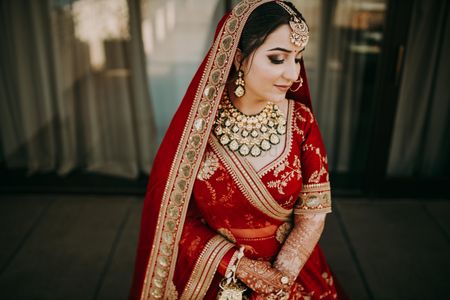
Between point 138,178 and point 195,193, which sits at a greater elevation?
point 195,193

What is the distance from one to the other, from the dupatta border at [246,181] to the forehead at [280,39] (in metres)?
0.35

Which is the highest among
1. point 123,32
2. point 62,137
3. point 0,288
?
point 123,32

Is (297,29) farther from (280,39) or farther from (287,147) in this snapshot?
(287,147)

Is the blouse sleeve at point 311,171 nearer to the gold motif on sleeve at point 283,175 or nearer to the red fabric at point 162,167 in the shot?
the gold motif on sleeve at point 283,175

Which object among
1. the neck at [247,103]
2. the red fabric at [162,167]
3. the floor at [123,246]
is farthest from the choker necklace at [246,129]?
the floor at [123,246]

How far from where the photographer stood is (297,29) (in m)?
1.29

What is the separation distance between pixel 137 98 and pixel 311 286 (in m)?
2.00

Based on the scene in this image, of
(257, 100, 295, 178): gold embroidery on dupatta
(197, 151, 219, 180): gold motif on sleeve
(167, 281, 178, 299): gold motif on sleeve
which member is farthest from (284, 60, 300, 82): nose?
(167, 281, 178, 299): gold motif on sleeve

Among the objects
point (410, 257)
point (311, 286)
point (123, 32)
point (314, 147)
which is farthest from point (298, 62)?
point (123, 32)

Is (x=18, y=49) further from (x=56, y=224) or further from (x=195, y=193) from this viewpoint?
(x=195, y=193)

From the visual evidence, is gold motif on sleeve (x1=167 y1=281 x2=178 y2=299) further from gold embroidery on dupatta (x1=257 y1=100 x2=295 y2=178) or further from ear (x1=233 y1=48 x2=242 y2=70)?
ear (x1=233 y1=48 x2=242 y2=70)

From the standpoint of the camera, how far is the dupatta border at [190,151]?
53.0 inches

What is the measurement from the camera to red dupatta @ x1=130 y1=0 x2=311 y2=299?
1359 millimetres

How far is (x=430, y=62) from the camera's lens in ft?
9.86
